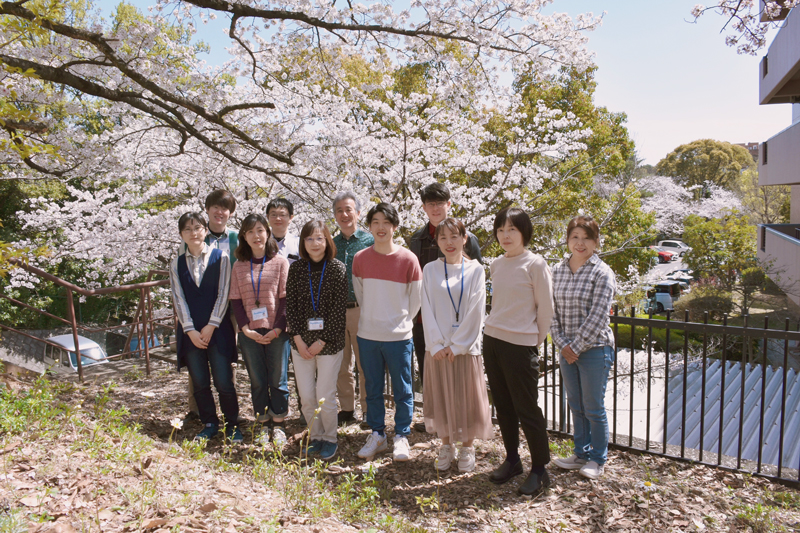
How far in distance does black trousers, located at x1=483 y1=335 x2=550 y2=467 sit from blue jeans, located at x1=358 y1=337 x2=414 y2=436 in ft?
2.09

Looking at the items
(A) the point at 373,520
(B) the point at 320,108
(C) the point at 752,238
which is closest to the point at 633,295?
(C) the point at 752,238

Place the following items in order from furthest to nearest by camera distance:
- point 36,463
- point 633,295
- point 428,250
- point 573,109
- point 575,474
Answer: point 633,295 → point 573,109 → point 428,250 → point 575,474 → point 36,463

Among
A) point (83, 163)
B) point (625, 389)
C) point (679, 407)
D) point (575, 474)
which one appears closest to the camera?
point (575, 474)

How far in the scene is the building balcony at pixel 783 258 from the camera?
47.7 feet

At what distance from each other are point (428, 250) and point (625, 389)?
8.94 meters

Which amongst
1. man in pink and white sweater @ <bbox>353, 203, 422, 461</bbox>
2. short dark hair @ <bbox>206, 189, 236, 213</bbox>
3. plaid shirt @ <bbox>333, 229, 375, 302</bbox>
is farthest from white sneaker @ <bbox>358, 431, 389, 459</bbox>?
short dark hair @ <bbox>206, 189, 236, 213</bbox>

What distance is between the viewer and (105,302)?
20266 mm

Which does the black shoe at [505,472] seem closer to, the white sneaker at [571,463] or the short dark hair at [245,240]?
the white sneaker at [571,463]

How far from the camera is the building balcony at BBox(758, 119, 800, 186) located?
15.0 m

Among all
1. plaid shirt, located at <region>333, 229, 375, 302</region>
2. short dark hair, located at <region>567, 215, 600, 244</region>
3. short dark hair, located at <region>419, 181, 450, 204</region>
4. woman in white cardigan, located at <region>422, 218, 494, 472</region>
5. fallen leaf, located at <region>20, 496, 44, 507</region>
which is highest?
short dark hair, located at <region>419, 181, 450, 204</region>

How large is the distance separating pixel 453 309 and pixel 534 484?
1288mm

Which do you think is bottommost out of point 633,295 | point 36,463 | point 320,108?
point 633,295

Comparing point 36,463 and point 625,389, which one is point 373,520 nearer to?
point 36,463

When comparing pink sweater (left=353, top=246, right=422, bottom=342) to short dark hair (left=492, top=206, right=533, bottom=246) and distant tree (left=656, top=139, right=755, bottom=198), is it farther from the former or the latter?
distant tree (left=656, top=139, right=755, bottom=198)
